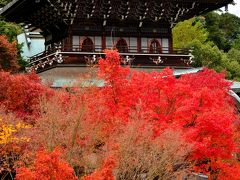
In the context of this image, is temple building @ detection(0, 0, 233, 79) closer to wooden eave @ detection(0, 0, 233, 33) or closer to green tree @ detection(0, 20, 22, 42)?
wooden eave @ detection(0, 0, 233, 33)

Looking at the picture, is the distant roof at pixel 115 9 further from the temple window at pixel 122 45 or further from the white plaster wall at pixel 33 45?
the white plaster wall at pixel 33 45

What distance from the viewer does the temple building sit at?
1490 inches

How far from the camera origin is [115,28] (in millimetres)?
39625

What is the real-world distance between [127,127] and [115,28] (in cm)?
2273

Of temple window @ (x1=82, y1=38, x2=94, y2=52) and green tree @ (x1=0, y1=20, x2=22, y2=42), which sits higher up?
green tree @ (x1=0, y1=20, x2=22, y2=42)

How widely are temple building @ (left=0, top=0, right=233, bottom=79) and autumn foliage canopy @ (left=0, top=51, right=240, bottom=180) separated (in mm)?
11681

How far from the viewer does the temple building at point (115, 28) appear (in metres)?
37.8

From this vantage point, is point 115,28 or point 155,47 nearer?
point 115,28

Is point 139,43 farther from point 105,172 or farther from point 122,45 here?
point 105,172

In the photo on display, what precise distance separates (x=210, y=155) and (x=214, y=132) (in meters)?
0.89

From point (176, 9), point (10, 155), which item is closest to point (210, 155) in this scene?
point (10, 155)

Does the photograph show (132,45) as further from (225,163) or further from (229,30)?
(229,30)

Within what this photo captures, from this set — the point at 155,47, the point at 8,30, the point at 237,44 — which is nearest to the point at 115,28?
the point at 155,47

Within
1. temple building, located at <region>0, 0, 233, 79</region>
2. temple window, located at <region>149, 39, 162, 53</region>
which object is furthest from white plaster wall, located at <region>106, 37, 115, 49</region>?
temple window, located at <region>149, 39, 162, 53</region>
